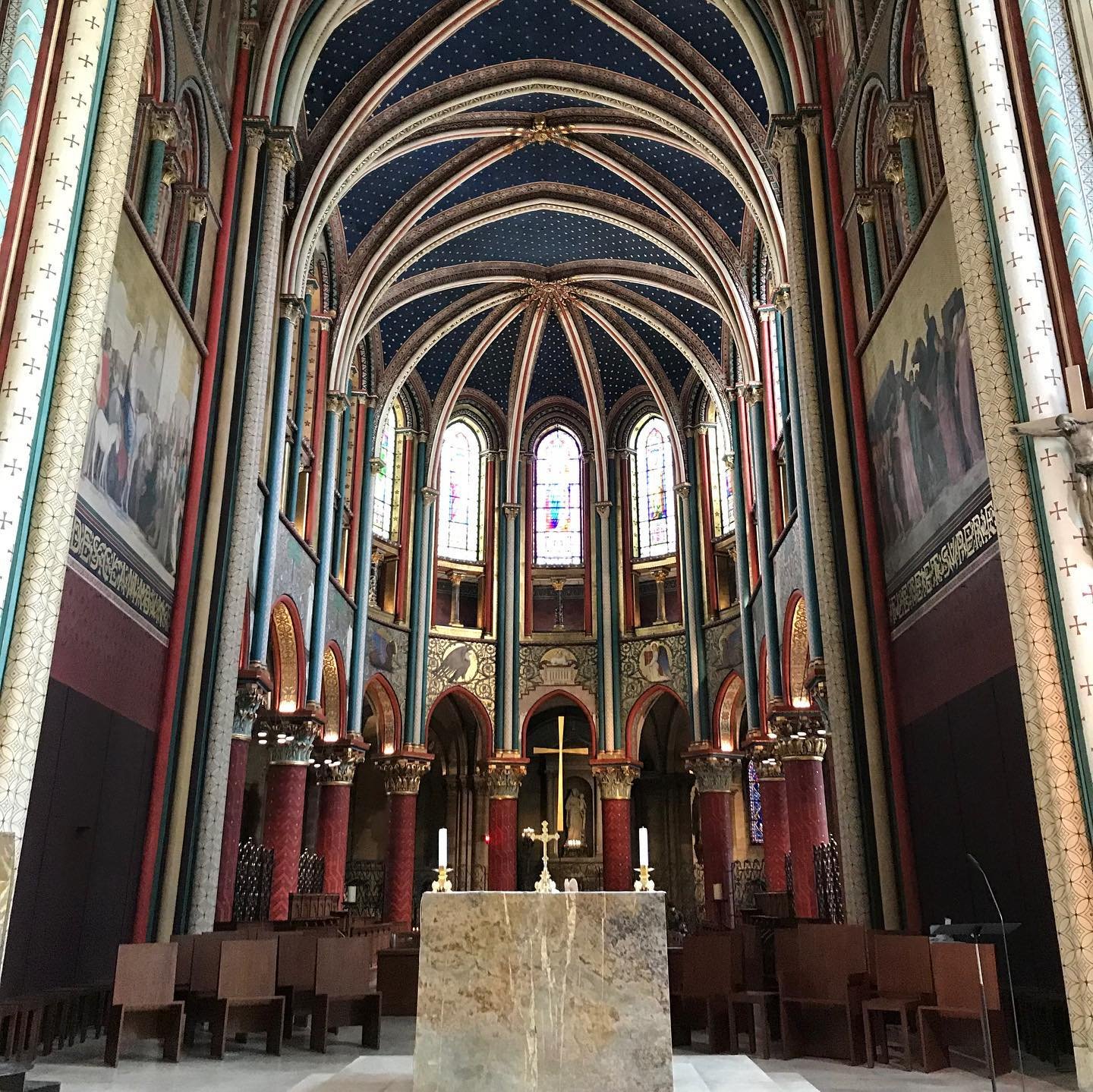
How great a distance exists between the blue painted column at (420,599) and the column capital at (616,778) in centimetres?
390

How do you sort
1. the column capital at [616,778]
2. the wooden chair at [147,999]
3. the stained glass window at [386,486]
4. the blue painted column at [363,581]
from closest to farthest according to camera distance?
the wooden chair at [147,999] < the blue painted column at [363,581] < the column capital at [616,778] < the stained glass window at [386,486]

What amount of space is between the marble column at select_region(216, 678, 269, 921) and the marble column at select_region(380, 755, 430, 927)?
7084 mm

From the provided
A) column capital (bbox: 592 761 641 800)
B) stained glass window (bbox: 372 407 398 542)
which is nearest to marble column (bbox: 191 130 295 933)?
stained glass window (bbox: 372 407 398 542)

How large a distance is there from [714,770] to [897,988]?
14.7 metres

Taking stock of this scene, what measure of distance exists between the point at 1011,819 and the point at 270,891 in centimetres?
1211

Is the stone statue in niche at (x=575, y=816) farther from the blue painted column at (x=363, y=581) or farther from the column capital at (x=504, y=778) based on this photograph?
the blue painted column at (x=363, y=581)

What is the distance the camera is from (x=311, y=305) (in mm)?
18906

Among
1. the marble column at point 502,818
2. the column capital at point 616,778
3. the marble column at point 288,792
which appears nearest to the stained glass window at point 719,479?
the column capital at point 616,778

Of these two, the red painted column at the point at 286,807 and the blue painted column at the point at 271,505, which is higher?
the blue painted column at the point at 271,505

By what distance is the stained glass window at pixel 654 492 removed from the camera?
24.6 metres

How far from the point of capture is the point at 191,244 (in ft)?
37.8

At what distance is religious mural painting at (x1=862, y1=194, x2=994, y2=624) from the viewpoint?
8.57 m

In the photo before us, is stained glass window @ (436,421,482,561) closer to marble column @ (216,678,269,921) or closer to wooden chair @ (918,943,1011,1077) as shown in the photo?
marble column @ (216,678,269,921)

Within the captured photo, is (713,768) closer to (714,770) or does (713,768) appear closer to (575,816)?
(714,770)
